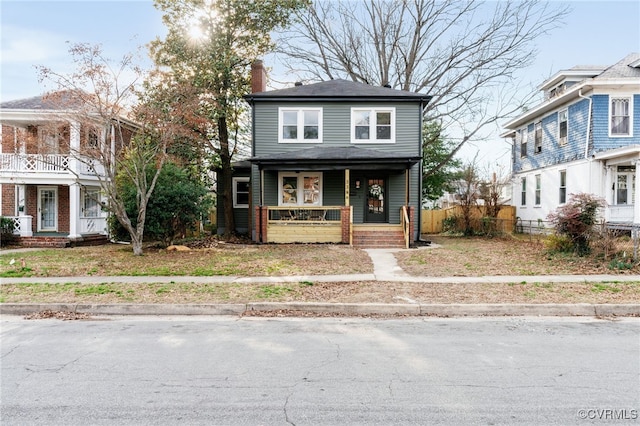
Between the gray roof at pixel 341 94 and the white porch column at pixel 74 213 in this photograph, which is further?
the gray roof at pixel 341 94

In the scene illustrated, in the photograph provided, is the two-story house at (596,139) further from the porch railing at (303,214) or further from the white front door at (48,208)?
the white front door at (48,208)

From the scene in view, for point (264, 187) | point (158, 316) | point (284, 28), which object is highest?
point (284, 28)

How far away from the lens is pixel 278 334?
600 cm

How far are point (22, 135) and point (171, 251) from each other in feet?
23.7

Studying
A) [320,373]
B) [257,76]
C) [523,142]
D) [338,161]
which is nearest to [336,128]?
[338,161]

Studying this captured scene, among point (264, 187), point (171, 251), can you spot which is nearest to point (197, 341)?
point (171, 251)

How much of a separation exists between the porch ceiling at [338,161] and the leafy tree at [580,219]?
21.0 feet

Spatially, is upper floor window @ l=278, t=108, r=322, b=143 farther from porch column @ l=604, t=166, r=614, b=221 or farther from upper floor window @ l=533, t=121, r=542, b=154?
upper floor window @ l=533, t=121, r=542, b=154

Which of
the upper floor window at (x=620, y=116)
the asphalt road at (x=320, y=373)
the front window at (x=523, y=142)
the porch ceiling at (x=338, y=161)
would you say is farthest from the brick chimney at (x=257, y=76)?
the front window at (x=523, y=142)

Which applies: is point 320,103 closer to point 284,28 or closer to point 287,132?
point 287,132

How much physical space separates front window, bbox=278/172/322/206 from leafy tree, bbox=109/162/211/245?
4190 millimetres

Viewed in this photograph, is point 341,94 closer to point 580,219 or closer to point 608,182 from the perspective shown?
point 580,219

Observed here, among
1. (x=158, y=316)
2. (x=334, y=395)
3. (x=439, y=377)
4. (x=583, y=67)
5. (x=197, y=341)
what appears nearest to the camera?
(x=334, y=395)

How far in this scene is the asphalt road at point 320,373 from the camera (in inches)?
140
